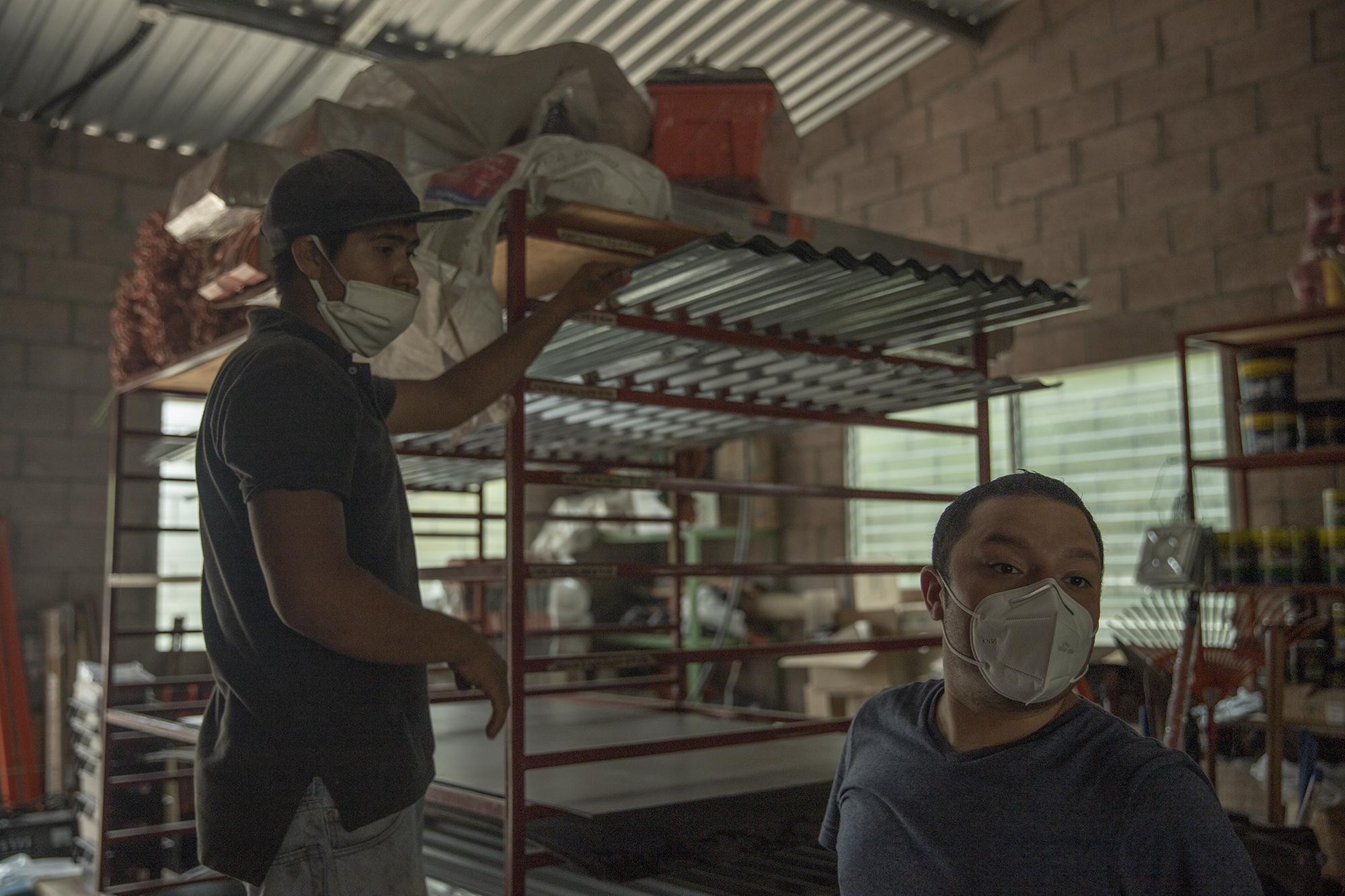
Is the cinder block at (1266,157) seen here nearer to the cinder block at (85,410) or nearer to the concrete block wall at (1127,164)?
the concrete block wall at (1127,164)

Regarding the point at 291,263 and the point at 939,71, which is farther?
the point at 939,71

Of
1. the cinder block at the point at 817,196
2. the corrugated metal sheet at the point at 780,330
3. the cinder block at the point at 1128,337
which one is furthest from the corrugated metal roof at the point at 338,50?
the corrugated metal sheet at the point at 780,330

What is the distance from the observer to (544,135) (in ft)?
7.64

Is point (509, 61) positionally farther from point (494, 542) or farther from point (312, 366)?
point (494, 542)

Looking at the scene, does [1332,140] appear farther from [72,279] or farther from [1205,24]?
[72,279]

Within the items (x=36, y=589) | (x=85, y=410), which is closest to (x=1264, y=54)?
(x=85, y=410)

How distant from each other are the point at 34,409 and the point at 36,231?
993 millimetres

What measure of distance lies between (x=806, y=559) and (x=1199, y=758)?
3.55m

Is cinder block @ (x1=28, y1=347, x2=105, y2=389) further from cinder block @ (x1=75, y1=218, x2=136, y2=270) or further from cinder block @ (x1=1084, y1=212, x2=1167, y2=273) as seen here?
cinder block @ (x1=1084, y1=212, x2=1167, y2=273)

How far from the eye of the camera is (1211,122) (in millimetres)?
5176

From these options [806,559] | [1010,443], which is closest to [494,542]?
[806,559]

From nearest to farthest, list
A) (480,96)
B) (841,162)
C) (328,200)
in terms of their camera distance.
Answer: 1. (328,200)
2. (480,96)
3. (841,162)

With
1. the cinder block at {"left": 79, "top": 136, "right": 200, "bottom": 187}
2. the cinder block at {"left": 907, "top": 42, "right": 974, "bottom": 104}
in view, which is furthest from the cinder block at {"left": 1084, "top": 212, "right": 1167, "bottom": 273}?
the cinder block at {"left": 79, "top": 136, "right": 200, "bottom": 187}

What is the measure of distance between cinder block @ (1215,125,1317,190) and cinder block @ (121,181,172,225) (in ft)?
18.4
